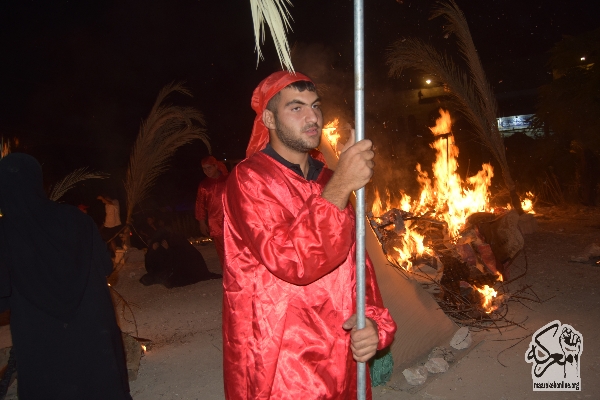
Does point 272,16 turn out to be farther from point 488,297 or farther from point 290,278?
point 488,297

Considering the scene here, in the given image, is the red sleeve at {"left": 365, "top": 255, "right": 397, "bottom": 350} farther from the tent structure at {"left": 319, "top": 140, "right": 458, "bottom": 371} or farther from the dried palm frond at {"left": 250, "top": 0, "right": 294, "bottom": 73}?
the tent structure at {"left": 319, "top": 140, "right": 458, "bottom": 371}

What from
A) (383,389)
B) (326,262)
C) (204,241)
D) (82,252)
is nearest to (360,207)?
(326,262)

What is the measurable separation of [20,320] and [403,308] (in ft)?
9.82

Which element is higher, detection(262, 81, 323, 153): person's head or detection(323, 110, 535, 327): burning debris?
detection(262, 81, 323, 153): person's head

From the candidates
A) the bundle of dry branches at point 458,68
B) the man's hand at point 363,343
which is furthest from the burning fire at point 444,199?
the man's hand at point 363,343

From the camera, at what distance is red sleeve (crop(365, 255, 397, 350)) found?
1823 mm

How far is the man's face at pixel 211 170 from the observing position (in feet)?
23.2

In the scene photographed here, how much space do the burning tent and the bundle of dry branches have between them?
1178 mm

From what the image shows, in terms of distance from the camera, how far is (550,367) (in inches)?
142

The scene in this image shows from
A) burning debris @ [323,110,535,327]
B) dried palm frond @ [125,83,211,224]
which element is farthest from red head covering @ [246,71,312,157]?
dried palm frond @ [125,83,211,224]

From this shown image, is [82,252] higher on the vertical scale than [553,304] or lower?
higher

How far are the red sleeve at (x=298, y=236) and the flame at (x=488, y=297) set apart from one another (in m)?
3.92

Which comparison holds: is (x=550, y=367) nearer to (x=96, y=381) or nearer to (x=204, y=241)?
(x=96, y=381)

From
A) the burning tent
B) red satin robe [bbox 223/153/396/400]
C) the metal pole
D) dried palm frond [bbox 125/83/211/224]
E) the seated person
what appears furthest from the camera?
the seated person
